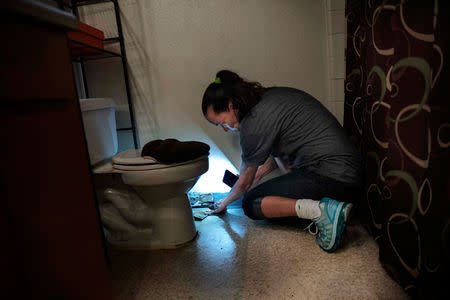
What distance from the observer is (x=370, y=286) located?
880 mm

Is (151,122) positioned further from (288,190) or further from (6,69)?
(6,69)

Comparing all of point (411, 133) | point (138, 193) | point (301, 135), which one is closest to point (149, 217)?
point (138, 193)

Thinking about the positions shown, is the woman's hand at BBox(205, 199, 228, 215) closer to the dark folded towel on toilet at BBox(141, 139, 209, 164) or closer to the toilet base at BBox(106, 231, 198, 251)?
the toilet base at BBox(106, 231, 198, 251)

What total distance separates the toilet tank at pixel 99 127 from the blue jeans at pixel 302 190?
72 centimetres

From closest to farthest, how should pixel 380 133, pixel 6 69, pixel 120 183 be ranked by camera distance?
pixel 6 69 → pixel 380 133 → pixel 120 183

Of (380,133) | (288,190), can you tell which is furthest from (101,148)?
(380,133)

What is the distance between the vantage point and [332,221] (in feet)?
3.49

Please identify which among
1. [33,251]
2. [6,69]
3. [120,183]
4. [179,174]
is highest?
[6,69]

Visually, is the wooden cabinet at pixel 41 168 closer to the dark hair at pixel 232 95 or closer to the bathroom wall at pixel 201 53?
the dark hair at pixel 232 95

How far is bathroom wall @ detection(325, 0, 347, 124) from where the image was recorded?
4.73ft

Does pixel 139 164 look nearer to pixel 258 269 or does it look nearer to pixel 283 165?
pixel 258 269

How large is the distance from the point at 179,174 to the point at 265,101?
464 mm

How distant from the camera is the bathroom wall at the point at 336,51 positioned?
1442mm

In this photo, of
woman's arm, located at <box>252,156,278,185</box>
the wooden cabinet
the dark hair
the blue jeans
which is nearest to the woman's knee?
the blue jeans
